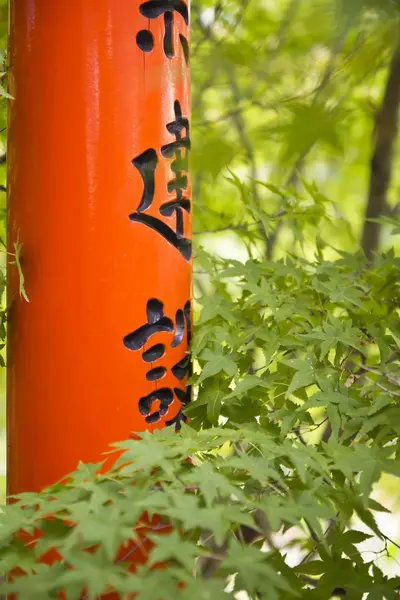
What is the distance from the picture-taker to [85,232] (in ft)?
5.67

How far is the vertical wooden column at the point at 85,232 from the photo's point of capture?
1.71 m

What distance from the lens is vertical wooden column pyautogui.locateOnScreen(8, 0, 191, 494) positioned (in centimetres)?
171

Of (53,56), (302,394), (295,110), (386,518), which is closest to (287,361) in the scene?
(302,394)

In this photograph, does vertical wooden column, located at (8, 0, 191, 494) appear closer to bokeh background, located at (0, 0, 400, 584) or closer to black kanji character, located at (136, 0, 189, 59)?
black kanji character, located at (136, 0, 189, 59)

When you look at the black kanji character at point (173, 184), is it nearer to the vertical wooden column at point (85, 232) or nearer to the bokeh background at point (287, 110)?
the vertical wooden column at point (85, 232)

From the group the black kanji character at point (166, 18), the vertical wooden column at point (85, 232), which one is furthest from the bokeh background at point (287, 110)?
the vertical wooden column at point (85, 232)

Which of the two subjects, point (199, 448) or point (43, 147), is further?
point (43, 147)

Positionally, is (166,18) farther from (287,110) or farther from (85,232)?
(85,232)

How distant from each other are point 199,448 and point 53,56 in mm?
1166

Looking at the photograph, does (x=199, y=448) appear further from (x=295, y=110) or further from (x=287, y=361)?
(x=295, y=110)

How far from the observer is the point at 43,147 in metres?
1.75

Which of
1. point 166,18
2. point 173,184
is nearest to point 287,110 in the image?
point 173,184

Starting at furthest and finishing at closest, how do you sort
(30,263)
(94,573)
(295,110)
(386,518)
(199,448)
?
(386,518) → (30,263) → (199,448) → (295,110) → (94,573)

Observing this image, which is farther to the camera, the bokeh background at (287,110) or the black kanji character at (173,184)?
the black kanji character at (173,184)
